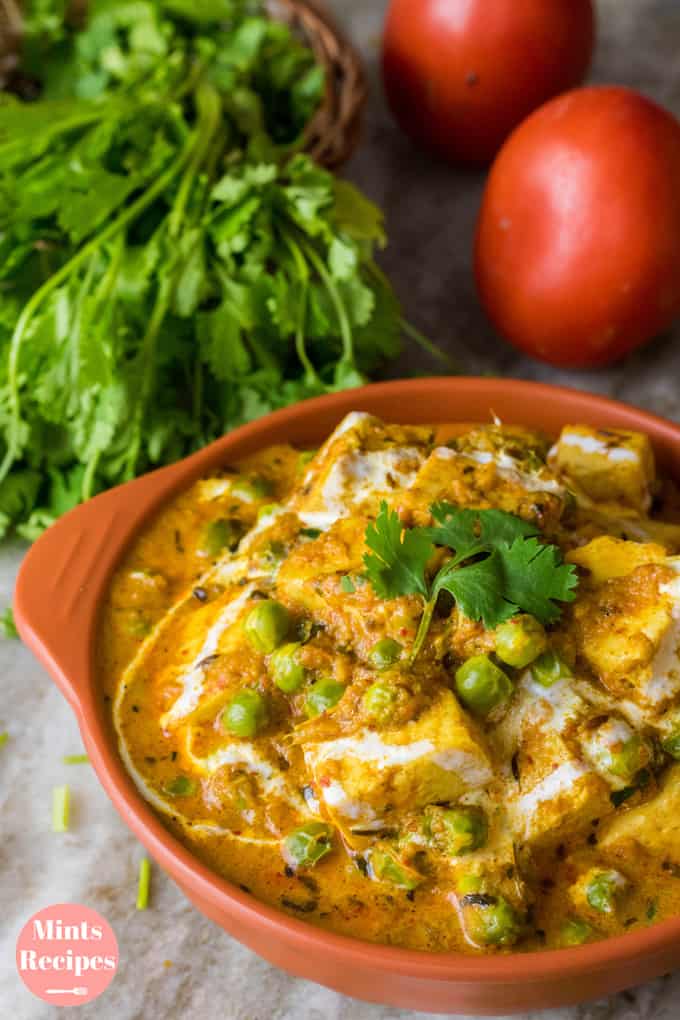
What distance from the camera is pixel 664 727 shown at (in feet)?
6.95

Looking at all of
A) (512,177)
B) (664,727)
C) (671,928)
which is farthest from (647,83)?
(671,928)

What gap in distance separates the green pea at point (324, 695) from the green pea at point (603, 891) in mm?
541

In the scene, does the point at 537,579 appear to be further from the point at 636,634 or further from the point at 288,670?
the point at 288,670

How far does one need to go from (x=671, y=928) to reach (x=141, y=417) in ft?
6.28

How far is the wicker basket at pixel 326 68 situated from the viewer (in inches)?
150

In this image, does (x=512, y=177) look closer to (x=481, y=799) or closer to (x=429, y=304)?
(x=429, y=304)

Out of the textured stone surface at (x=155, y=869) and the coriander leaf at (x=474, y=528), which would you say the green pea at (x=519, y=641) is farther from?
the textured stone surface at (x=155, y=869)

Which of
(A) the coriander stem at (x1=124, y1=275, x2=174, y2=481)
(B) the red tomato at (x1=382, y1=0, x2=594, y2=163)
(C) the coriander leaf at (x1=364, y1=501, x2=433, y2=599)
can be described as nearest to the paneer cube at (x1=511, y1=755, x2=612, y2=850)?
(C) the coriander leaf at (x1=364, y1=501, x2=433, y2=599)

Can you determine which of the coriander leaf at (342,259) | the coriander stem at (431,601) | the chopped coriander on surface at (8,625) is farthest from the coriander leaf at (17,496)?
the coriander stem at (431,601)

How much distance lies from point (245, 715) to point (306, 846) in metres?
0.26

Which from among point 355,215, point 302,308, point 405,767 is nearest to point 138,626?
point 405,767

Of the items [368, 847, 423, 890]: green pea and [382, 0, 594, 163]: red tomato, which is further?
[382, 0, 594, 163]: red tomato

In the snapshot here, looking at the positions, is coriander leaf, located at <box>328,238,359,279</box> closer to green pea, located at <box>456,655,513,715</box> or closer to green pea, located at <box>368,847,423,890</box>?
green pea, located at <box>456,655,513,715</box>

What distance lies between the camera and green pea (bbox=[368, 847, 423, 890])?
2.07 m
